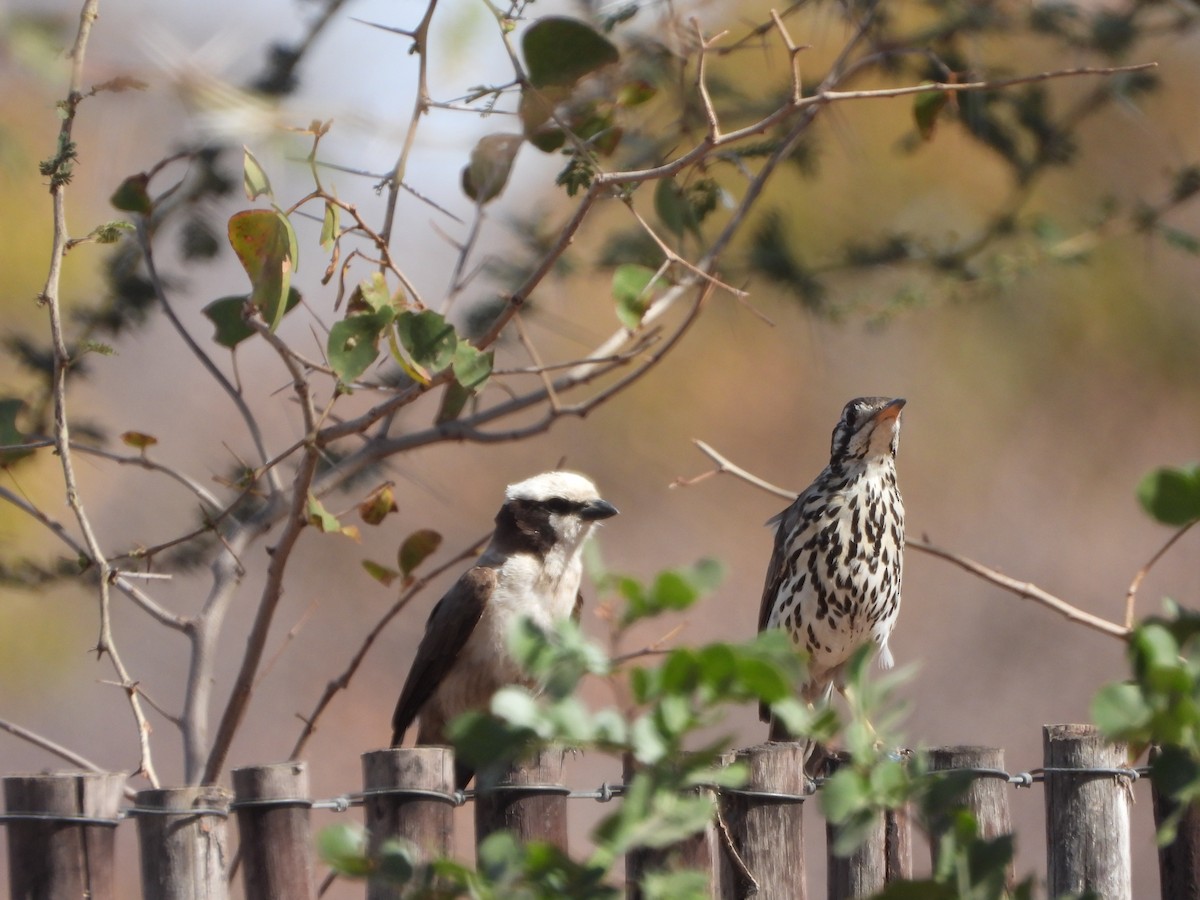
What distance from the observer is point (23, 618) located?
31.3 ft

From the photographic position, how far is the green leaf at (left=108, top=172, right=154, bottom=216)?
11.4ft

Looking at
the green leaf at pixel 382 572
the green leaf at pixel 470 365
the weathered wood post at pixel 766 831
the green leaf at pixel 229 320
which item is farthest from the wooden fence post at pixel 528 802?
the green leaf at pixel 229 320

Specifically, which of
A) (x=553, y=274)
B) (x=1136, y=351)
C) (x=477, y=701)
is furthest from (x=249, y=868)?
(x=1136, y=351)

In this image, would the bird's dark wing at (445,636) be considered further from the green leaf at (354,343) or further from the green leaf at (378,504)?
the green leaf at (354,343)

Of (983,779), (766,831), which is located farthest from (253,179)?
(983,779)

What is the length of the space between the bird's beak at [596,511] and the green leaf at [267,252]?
140 cm

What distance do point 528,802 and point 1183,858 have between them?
1.33 metres

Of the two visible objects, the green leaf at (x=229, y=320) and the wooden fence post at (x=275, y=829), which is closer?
the wooden fence post at (x=275, y=829)

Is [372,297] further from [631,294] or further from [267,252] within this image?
[631,294]

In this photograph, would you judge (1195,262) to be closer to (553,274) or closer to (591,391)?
(591,391)

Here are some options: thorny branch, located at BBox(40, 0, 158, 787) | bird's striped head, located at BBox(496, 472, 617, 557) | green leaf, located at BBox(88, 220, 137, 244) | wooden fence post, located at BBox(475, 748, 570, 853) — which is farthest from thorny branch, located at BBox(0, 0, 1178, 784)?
wooden fence post, located at BBox(475, 748, 570, 853)

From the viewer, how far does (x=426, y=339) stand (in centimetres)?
300

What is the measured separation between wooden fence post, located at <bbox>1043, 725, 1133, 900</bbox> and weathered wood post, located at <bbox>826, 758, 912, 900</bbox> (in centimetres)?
31

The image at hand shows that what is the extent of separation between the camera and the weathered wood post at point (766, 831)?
272cm
